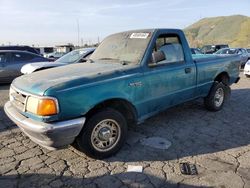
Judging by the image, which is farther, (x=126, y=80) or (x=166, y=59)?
(x=166, y=59)

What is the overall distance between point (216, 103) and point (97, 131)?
12.0 feet

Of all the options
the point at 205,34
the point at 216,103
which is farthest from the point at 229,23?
the point at 216,103

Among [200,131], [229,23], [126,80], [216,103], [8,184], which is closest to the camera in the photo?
[8,184]

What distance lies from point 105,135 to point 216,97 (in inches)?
140

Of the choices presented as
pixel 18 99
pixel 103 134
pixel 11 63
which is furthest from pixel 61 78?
pixel 11 63

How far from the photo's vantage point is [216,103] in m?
6.48

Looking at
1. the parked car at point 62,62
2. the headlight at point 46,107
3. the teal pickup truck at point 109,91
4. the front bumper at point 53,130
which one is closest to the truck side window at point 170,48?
the teal pickup truck at point 109,91

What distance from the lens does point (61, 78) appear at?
383 cm

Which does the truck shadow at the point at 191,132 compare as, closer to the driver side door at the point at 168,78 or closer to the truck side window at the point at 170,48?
the driver side door at the point at 168,78

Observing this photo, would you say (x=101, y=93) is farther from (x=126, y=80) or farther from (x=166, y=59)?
(x=166, y=59)

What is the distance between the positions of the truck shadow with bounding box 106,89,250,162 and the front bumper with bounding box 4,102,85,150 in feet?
2.76

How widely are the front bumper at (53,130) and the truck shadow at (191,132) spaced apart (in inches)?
33.2

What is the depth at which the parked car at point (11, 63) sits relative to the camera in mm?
10953

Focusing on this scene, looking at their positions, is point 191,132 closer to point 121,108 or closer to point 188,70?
point 188,70
